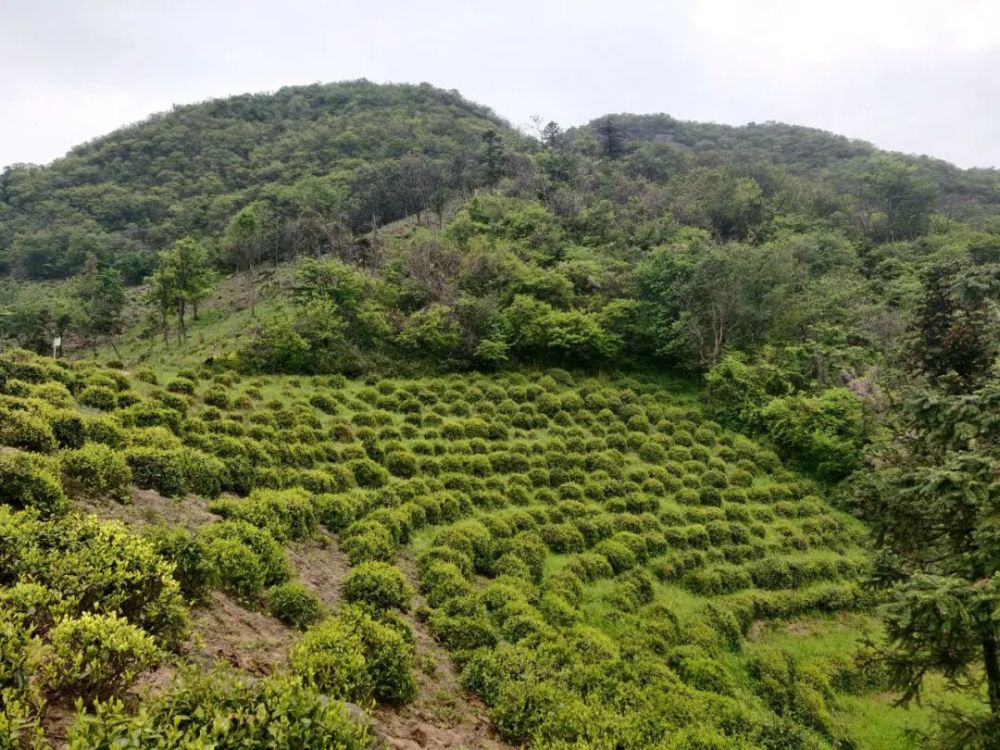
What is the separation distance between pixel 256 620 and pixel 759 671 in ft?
41.9

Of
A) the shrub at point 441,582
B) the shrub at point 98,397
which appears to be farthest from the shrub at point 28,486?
the shrub at point 98,397

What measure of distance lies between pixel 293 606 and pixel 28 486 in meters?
4.01

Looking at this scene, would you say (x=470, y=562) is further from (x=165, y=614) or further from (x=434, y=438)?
(x=165, y=614)

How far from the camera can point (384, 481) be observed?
18.5m

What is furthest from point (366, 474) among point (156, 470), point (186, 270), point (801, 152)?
point (801, 152)

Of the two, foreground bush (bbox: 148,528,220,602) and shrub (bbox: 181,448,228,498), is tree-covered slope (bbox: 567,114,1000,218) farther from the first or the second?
foreground bush (bbox: 148,528,220,602)

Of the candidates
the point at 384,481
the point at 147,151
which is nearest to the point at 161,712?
the point at 384,481

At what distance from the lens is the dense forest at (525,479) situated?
288 inches

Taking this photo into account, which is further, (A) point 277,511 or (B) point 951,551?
(A) point 277,511

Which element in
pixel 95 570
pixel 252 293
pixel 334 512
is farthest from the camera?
pixel 252 293

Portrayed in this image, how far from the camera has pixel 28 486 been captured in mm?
7984

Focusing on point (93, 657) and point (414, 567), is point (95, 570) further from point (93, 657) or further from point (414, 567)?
point (414, 567)

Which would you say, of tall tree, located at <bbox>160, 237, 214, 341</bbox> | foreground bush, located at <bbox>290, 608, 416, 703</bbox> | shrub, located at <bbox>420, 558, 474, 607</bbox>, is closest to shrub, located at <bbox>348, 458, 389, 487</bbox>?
shrub, located at <bbox>420, 558, 474, 607</bbox>

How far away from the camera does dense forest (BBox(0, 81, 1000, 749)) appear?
732 cm
